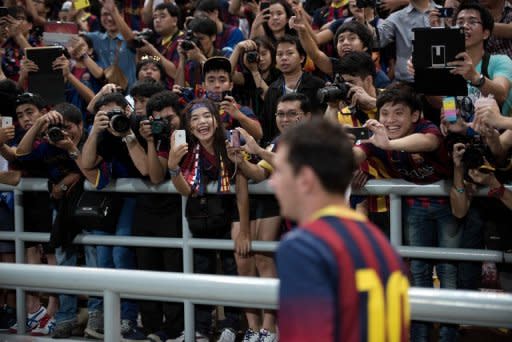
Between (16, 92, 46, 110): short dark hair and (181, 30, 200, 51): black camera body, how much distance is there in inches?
52.3

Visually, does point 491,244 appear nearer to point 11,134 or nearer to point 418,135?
point 418,135

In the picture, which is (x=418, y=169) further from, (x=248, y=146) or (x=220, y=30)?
(x=220, y=30)

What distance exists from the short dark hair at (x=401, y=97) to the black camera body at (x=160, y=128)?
147 centimetres

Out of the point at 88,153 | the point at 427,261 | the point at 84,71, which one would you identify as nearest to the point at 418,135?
the point at 427,261

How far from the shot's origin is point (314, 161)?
2.50 meters

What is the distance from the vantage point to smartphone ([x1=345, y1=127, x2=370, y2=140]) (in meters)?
5.52

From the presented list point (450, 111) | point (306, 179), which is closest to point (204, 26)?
point (450, 111)

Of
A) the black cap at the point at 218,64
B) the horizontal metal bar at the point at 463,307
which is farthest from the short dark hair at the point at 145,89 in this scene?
the horizontal metal bar at the point at 463,307

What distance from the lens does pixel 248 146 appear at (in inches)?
231

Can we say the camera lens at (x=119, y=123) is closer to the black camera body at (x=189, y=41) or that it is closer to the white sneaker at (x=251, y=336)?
the white sneaker at (x=251, y=336)

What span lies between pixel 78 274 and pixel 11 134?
343 centimetres

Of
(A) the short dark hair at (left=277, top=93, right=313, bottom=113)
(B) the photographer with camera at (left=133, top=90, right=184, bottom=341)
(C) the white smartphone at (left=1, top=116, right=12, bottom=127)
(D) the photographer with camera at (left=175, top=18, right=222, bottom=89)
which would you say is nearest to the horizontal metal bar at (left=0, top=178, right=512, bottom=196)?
(B) the photographer with camera at (left=133, top=90, right=184, bottom=341)

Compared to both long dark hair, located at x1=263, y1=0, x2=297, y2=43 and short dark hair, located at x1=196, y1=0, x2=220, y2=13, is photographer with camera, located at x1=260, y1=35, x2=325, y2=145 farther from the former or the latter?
short dark hair, located at x1=196, y1=0, x2=220, y2=13

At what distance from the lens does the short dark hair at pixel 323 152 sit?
8.18 ft
